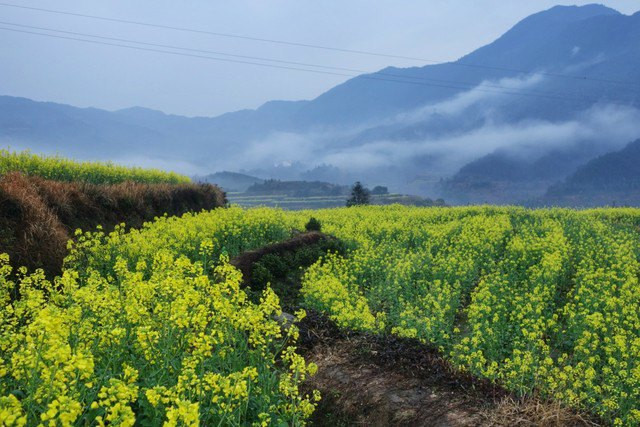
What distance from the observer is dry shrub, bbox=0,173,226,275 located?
13.2 meters

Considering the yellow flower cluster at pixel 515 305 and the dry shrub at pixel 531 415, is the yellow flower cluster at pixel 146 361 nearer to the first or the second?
the dry shrub at pixel 531 415

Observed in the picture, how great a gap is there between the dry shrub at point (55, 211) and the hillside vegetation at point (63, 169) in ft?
9.76

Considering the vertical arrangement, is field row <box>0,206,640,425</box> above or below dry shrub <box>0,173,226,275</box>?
below

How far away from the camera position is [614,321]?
1188 centimetres

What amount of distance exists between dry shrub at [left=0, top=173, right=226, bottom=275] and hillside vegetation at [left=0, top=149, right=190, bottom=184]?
2974 millimetres

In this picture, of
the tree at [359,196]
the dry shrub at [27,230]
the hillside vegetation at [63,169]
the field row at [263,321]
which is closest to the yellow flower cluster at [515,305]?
the field row at [263,321]

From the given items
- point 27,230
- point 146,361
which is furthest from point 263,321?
point 27,230

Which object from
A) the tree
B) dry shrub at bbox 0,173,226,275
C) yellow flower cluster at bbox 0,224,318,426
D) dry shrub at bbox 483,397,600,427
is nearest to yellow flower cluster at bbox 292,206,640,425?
dry shrub at bbox 483,397,600,427

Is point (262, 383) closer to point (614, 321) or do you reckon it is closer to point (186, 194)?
point (614, 321)

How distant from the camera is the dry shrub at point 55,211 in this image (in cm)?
1320

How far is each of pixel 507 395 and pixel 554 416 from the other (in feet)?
2.19

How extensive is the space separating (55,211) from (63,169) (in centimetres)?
872

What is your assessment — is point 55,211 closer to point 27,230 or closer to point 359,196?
point 27,230

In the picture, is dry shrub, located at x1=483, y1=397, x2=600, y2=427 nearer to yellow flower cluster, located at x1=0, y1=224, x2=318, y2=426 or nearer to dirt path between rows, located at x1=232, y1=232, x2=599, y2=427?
dirt path between rows, located at x1=232, y1=232, x2=599, y2=427
